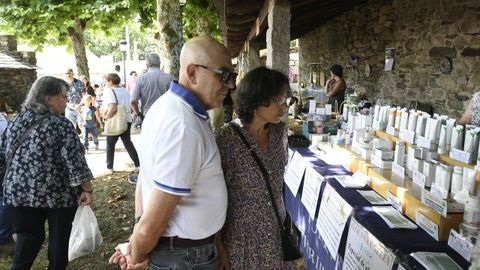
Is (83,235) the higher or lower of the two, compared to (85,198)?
lower

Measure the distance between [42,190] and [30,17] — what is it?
392 inches

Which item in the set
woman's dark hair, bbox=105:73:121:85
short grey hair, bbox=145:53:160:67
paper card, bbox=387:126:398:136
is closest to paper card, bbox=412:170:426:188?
paper card, bbox=387:126:398:136

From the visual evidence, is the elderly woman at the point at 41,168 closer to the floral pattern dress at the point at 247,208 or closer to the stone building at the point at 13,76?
the floral pattern dress at the point at 247,208

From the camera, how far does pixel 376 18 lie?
24.3ft

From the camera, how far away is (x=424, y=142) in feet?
7.69

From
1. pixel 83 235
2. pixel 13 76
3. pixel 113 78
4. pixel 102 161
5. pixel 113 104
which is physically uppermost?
pixel 13 76

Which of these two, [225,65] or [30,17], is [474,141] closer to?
[225,65]

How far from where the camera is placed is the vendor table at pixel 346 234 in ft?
5.39

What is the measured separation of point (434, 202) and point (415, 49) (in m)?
5.04

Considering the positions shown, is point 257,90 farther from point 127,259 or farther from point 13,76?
point 13,76

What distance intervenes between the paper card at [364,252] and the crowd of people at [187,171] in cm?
39

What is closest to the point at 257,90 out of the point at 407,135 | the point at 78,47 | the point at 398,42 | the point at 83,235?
the point at 407,135

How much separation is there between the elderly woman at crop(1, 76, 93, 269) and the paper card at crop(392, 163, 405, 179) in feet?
6.83

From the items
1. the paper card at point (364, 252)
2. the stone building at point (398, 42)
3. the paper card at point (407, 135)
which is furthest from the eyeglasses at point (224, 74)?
the stone building at point (398, 42)
